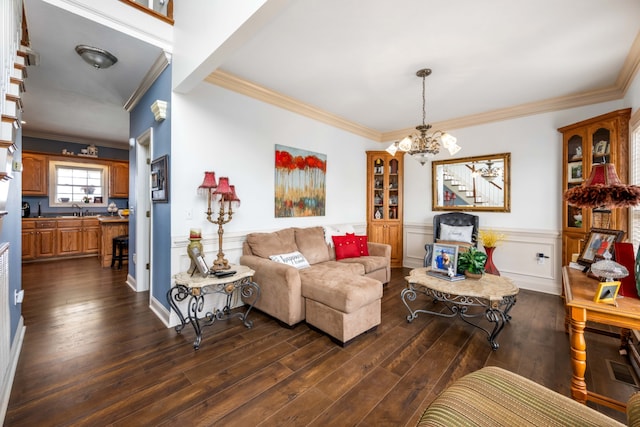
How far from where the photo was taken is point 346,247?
399cm

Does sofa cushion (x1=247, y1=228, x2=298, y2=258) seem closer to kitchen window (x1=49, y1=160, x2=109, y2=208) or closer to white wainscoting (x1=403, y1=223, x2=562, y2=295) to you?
white wainscoting (x1=403, y1=223, x2=562, y2=295)

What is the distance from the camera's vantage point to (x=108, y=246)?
17.0 ft

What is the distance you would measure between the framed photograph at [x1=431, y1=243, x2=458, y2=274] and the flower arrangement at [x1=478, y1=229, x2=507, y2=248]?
1.46m

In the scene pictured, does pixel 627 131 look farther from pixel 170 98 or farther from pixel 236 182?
pixel 170 98

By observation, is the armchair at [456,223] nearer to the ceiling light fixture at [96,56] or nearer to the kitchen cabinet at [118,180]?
the ceiling light fixture at [96,56]

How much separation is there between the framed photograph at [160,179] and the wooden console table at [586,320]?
11.0ft

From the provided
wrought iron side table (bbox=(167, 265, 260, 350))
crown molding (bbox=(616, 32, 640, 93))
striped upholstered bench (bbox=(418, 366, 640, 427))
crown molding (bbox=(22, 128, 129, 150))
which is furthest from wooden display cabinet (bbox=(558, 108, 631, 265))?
crown molding (bbox=(22, 128, 129, 150))

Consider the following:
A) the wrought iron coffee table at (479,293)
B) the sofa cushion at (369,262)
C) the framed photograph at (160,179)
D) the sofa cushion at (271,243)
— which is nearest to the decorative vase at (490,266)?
the wrought iron coffee table at (479,293)

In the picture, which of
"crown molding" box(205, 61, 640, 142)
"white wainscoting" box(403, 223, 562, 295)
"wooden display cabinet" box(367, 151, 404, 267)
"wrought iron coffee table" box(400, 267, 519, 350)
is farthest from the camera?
"wooden display cabinet" box(367, 151, 404, 267)

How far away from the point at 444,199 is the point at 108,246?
6.48 metres

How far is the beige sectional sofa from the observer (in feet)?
7.72

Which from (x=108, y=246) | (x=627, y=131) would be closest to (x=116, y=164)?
(x=108, y=246)

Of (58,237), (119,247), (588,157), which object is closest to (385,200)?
(588,157)

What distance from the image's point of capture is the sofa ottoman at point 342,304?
7.60ft
